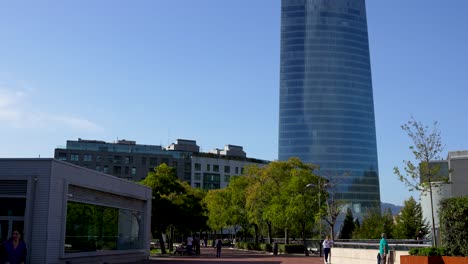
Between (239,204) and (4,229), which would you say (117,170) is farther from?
(4,229)

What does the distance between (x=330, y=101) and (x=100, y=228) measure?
408ft

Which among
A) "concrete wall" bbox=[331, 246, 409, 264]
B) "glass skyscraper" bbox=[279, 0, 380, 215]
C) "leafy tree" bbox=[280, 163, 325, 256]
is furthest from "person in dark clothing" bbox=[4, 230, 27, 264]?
"glass skyscraper" bbox=[279, 0, 380, 215]

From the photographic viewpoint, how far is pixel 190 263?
3434 cm

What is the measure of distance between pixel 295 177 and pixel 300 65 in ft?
328

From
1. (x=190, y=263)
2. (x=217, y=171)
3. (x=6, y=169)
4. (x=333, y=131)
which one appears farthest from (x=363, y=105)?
(x=6, y=169)

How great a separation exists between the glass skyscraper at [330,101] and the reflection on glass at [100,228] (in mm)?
111951

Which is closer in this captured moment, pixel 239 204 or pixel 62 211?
pixel 62 211

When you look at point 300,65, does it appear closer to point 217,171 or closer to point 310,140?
point 310,140

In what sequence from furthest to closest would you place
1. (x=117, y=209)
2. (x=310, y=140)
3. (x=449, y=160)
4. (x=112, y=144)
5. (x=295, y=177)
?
(x=310, y=140)
(x=112, y=144)
(x=295, y=177)
(x=449, y=160)
(x=117, y=209)

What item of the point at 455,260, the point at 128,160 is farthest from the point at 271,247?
the point at 128,160

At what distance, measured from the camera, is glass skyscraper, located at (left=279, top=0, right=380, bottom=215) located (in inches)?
5773

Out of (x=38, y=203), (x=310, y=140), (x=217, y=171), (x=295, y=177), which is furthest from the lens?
(x=310, y=140)

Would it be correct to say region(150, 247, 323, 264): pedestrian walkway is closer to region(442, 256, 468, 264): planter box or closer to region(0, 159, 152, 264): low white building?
region(0, 159, 152, 264): low white building

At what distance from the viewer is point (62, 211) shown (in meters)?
24.9
